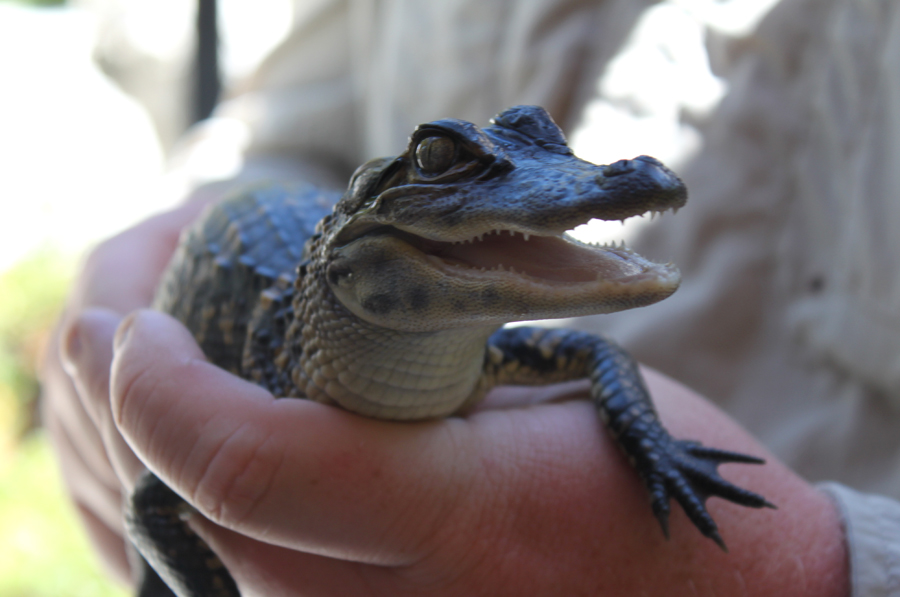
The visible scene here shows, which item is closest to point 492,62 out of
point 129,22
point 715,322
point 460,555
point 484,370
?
point 715,322

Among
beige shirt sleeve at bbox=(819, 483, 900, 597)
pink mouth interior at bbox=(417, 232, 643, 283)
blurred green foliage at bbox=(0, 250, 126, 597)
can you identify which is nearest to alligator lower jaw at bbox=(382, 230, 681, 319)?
pink mouth interior at bbox=(417, 232, 643, 283)

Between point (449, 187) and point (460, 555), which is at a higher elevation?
point (449, 187)

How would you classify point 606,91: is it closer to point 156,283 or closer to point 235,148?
point 156,283

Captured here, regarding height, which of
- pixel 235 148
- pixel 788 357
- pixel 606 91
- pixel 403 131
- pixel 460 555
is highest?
pixel 606 91

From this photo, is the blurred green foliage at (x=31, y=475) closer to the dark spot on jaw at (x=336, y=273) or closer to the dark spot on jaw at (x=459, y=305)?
the dark spot on jaw at (x=336, y=273)

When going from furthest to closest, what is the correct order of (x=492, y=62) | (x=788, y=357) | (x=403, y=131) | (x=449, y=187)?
(x=403, y=131) < (x=492, y=62) < (x=788, y=357) < (x=449, y=187)

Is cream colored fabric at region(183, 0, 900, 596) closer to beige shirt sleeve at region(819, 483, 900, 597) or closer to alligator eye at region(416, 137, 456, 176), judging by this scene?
beige shirt sleeve at region(819, 483, 900, 597)

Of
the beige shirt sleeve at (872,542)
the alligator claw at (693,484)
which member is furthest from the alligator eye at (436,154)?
the beige shirt sleeve at (872,542)

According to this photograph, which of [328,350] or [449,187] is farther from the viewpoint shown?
[328,350]

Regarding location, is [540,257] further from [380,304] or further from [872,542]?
[872,542]
